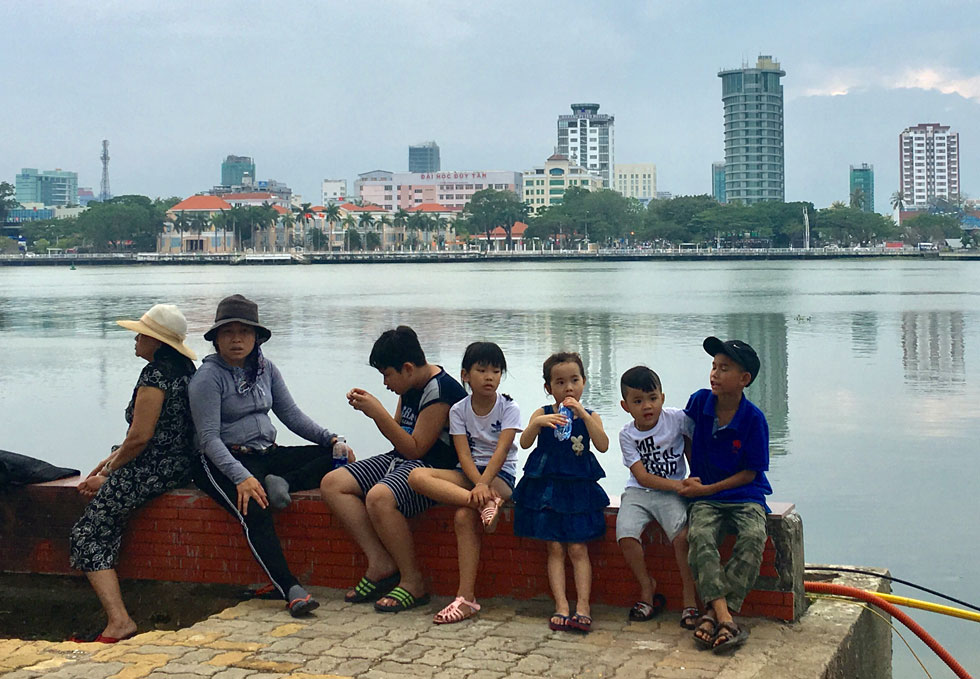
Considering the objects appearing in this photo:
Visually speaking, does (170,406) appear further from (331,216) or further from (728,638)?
(331,216)

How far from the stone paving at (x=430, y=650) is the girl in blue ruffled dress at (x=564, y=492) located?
0.23 metres

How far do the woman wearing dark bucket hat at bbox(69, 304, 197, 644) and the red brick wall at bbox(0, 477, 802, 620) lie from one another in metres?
0.13

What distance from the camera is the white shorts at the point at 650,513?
4801 millimetres

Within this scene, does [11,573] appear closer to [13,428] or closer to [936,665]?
[936,665]

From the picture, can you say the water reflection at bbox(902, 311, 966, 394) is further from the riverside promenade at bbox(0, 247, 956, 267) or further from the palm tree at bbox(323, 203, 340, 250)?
the palm tree at bbox(323, 203, 340, 250)

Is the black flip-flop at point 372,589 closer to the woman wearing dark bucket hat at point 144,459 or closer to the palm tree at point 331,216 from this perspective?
the woman wearing dark bucket hat at point 144,459

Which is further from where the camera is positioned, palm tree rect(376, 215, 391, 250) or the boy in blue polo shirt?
palm tree rect(376, 215, 391, 250)

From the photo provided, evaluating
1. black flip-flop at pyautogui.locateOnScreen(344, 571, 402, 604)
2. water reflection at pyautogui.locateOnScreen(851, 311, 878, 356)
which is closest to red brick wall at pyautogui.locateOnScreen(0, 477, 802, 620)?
black flip-flop at pyautogui.locateOnScreen(344, 571, 402, 604)

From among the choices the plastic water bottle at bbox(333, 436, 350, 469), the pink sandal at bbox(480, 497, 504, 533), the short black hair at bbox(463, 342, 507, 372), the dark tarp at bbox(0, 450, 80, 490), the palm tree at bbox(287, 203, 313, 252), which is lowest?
the pink sandal at bbox(480, 497, 504, 533)

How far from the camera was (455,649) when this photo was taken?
4.58m

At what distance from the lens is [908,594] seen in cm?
688

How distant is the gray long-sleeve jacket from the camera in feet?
17.2

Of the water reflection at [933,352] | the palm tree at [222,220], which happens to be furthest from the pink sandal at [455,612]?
the palm tree at [222,220]

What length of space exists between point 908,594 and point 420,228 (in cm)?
16386
